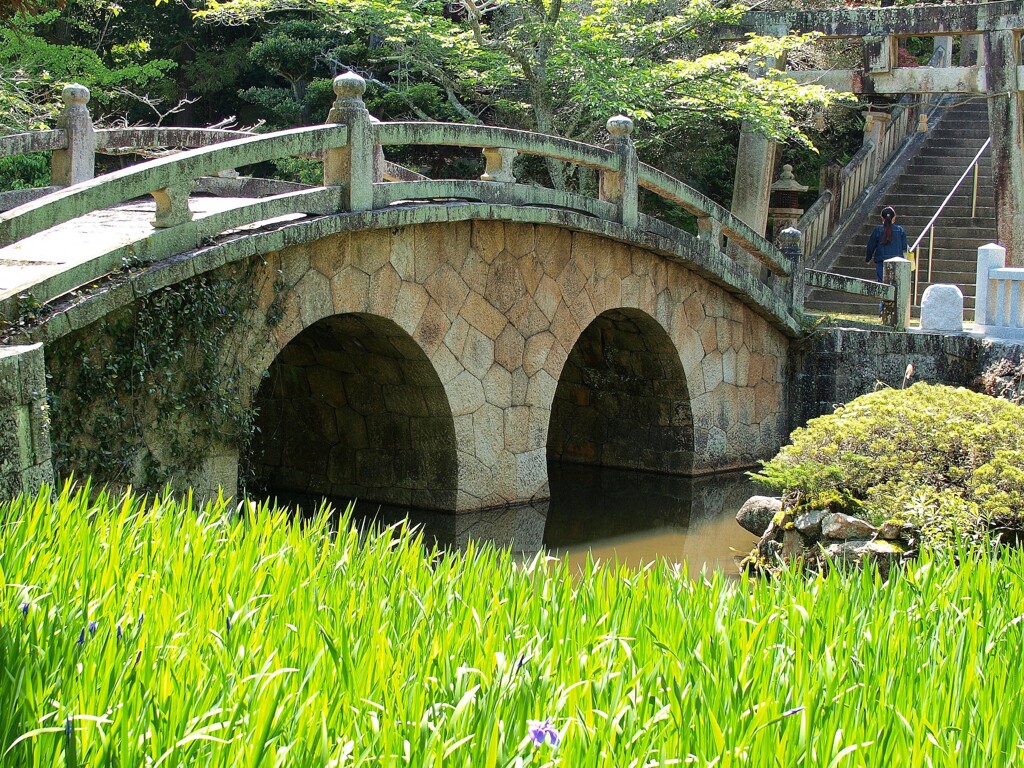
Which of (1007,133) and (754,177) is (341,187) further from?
(1007,133)

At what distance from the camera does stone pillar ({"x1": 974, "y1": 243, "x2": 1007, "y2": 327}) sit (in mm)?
11688

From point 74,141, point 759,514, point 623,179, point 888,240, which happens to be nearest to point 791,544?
point 759,514

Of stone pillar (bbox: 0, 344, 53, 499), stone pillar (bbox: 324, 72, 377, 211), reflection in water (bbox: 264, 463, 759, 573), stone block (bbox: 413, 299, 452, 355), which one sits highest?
stone pillar (bbox: 324, 72, 377, 211)

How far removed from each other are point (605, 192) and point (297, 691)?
8193 millimetres

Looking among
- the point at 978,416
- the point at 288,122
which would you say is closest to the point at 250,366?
the point at 978,416

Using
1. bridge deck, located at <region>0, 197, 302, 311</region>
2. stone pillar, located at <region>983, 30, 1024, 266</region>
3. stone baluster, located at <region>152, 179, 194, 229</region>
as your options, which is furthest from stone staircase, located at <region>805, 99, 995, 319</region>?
stone baluster, located at <region>152, 179, 194, 229</region>

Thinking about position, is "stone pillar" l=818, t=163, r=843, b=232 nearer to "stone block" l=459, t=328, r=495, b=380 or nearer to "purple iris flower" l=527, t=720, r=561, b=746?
"stone block" l=459, t=328, r=495, b=380

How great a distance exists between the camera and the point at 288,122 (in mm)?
17453

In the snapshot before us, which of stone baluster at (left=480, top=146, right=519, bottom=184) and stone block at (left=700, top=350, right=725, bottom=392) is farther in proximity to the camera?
→ stone block at (left=700, top=350, right=725, bottom=392)

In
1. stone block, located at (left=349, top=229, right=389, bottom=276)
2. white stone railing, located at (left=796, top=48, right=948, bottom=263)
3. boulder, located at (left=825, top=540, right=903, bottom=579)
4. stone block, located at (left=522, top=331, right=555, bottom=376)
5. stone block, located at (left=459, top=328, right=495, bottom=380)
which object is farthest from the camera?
white stone railing, located at (left=796, top=48, right=948, bottom=263)

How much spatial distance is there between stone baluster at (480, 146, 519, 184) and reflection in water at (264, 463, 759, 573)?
2605 mm

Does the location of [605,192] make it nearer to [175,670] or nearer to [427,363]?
[427,363]

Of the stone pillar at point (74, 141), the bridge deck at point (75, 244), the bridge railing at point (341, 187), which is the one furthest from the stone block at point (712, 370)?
the stone pillar at point (74, 141)

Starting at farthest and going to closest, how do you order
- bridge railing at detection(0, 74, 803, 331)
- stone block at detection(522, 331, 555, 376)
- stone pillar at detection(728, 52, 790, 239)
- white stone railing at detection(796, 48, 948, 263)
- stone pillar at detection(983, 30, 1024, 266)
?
1. white stone railing at detection(796, 48, 948, 263)
2. stone pillar at detection(728, 52, 790, 239)
3. stone pillar at detection(983, 30, 1024, 266)
4. stone block at detection(522, 331, 555, 376)
5. bridge railing at detection(0, 74, 803, 331)
